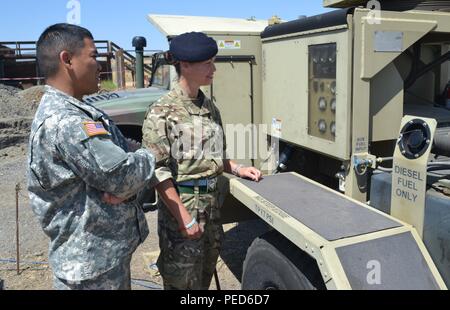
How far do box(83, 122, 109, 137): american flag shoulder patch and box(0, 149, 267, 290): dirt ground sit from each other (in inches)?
79.8

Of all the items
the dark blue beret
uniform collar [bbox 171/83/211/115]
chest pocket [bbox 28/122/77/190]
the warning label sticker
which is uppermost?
the warning label sticker

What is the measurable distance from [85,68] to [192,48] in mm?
589

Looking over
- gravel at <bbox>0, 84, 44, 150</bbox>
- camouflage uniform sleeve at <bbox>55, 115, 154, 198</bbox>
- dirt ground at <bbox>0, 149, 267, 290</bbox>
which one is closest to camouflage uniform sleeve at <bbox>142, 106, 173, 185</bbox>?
camouflage uniform sleeve at <bbox>55, 115, 154, 198</bbox>

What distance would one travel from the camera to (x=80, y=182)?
167 cm

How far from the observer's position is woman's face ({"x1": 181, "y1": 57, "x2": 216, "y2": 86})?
216cm

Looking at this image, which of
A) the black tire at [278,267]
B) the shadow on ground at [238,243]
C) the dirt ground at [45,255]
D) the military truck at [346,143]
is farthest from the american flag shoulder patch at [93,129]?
the shadow on ground at [238,243]

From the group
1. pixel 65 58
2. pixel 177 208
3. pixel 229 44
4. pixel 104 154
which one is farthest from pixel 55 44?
pixel 229 44

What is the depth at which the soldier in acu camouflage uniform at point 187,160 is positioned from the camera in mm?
2115

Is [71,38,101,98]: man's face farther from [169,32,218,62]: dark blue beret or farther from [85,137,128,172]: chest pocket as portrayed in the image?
[169,32,218,62]: dark blue beret

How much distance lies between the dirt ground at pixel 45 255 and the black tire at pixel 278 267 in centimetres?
123

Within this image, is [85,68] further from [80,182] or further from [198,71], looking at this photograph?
[198,71]

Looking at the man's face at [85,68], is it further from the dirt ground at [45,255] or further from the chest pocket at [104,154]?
the dirt ground at [45,255]

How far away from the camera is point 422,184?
1.67 metres
